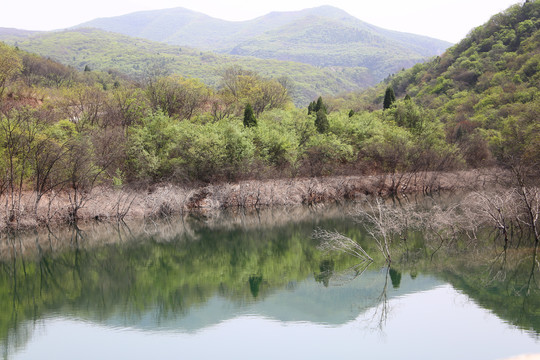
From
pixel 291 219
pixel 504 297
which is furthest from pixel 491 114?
pixel 504 297

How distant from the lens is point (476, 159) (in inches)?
1847

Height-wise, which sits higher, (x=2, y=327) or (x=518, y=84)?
(x=518, y=84)

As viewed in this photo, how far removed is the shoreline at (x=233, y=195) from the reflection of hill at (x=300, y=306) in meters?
18.1

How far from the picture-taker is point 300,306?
16156mm

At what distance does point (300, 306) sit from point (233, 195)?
73.5 feet

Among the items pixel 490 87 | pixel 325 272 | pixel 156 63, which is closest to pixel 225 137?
pixel 325 272

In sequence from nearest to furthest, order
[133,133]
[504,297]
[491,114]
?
[504,297], [133,133], [491,114]

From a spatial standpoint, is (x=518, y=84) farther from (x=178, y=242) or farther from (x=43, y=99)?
(x=43, y=99)

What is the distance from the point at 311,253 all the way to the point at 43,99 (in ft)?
139

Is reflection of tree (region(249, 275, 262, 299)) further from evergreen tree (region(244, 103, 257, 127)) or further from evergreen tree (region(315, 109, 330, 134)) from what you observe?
evergreen tree (region(315, 109, 330, 134))

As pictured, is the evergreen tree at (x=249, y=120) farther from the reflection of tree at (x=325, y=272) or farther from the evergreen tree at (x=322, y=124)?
the reflection of tree at (x=325, y=272)

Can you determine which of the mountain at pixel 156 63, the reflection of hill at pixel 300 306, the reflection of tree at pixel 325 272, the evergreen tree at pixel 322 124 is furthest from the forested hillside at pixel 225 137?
the mountain at pixel 156 63

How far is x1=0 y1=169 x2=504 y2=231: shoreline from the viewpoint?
31672mm

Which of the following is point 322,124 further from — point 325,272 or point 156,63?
point 156,63
